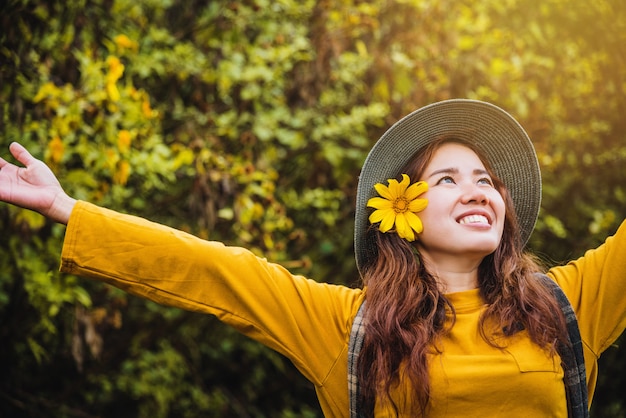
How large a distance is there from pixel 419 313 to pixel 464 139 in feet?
1.82

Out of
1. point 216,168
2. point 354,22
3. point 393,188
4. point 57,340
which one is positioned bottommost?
point 57,340

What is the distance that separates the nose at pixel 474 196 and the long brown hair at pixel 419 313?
16 cm

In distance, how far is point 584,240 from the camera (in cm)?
425

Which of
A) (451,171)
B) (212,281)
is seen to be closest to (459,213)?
(451,171)

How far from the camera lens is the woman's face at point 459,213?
1.75 m

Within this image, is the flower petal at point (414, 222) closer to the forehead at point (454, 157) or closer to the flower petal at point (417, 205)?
the flower petal at point (417, 205)

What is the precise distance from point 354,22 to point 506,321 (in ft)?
6.98

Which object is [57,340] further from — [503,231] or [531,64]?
[531,64]

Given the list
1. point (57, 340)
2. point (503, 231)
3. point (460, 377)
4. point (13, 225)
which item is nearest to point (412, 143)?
point (503, 231)

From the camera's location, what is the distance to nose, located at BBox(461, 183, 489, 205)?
1.78 metres

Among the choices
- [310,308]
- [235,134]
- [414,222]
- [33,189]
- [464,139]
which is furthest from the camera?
[235,134]

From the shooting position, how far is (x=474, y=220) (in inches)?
70.1

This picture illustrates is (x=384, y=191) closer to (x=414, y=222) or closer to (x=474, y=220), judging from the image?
(x=414, y=222)

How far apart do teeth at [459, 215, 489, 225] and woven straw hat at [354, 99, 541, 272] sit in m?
0.28
